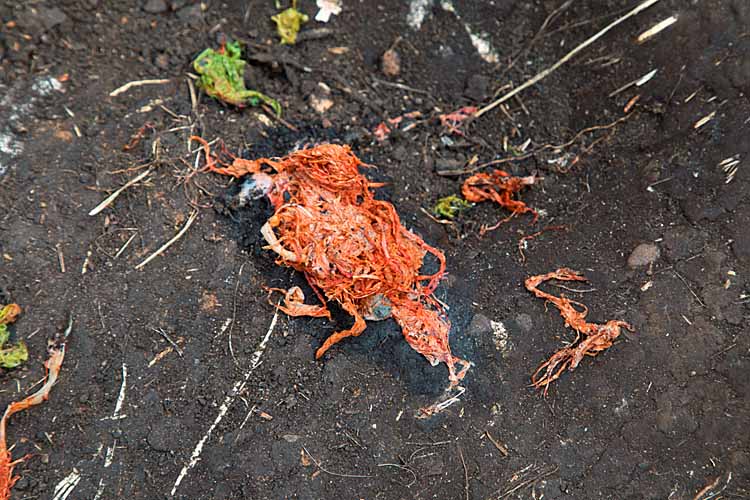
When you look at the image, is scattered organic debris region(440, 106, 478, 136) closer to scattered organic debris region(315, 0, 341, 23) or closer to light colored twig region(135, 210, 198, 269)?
scattered organic debris region(315, 0, 341, 23)

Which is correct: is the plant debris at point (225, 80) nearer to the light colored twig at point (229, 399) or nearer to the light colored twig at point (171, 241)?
the light colored twig at point (171, 241)

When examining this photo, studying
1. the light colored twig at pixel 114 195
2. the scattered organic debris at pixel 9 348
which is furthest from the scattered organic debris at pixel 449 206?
the scattered organic debris at pixel 9 348

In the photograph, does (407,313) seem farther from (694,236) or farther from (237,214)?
(694,236)

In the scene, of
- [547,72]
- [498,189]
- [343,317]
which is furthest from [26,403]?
[547,72]

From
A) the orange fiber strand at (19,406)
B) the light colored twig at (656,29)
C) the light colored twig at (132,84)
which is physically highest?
the light colored twig at (132,84)

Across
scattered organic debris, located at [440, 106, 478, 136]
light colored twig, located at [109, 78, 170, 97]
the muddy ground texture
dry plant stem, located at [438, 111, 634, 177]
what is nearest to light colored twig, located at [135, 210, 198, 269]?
the muddy ground texture

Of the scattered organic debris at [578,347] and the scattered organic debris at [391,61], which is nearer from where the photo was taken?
the scattered organic debris at [578,347]

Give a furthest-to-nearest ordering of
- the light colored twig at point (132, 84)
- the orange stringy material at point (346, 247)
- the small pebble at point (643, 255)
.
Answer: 1. the light colored twig at point (132, 84)
2. the small pebble at point (643, 255)
3. the orange stringy material at point (346, 247)

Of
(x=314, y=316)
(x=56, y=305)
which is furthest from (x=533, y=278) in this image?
(x=56, y=305)
